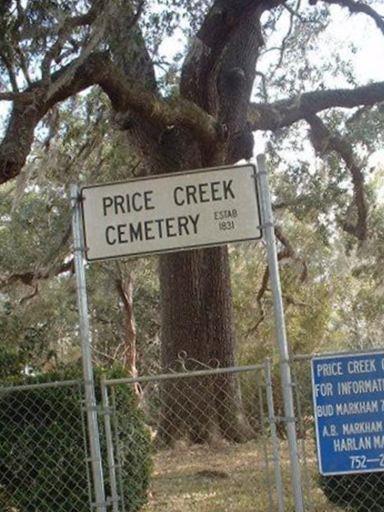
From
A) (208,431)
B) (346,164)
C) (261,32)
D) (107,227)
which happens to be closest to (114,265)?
(346,164)

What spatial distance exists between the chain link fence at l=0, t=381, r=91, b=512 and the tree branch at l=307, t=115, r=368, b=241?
1064cm

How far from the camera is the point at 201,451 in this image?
1059 centimetres

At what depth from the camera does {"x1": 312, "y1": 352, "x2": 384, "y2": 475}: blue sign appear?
4.50 meters

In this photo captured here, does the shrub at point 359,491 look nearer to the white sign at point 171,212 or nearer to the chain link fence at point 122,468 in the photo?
the chain link fence at point 122,468

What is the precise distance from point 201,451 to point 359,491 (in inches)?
201

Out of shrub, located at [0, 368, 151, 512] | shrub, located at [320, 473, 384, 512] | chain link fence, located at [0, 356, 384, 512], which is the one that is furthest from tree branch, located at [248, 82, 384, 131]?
shrub, located at [320, 473, 384, 512]

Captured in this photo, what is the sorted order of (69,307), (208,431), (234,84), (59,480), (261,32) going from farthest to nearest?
1. (69,307)
2. (261,32)
3. (234,84)
4. (208,431)
5. (59,480)

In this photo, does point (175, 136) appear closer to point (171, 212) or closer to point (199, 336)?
point (199, 336)

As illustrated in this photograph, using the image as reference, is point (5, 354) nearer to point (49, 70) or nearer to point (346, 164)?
point (49, 70)

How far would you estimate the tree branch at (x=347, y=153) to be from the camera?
16.1 m

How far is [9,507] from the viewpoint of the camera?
20.8ft

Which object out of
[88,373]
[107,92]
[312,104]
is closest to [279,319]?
[88,373]

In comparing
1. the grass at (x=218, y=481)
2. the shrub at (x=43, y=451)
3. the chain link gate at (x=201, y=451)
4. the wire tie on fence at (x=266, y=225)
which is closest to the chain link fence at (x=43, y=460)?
the shrub at (x=43, y=451)

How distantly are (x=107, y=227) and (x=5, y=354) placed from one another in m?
3.13
